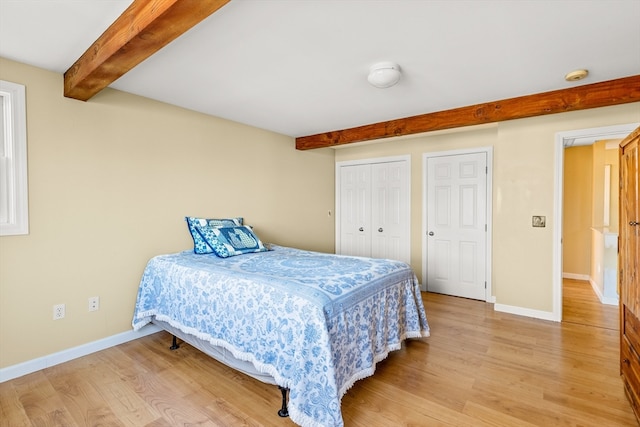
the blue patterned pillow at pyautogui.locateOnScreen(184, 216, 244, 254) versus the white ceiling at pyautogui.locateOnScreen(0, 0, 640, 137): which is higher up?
the white ceiling at pyautogui.locateOnScreen(0, 0, 640, 137)

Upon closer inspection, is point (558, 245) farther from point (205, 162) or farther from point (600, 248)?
point (205, 162)

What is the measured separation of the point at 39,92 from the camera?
2.32 meters

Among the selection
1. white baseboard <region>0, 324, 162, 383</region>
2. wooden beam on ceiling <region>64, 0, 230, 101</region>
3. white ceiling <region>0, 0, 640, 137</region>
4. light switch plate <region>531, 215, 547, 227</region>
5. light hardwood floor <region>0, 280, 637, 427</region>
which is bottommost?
light hardwood floor <region>0, 280, 637, 427</region>

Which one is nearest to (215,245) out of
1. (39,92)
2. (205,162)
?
(205,162)

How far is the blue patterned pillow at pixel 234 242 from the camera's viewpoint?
2875 mm

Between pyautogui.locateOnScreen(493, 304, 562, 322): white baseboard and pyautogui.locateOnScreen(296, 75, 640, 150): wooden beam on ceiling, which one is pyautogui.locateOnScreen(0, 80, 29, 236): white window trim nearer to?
pyautogui.locateOnScreen(296, 75, 640, 150): wooden beam on ceiling

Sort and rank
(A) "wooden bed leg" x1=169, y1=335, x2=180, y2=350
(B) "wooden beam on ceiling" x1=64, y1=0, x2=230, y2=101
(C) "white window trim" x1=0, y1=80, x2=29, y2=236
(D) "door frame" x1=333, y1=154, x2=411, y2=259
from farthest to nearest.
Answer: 1. (D) "door frame" x1=333, y1=154, x2=411, y2=259
2. (A) "wooden bed leg" x1=169, y1=335, x2=180, y2=350
3. (C) "white window trim" x1=0, y1=80, x2=29, y2=236
4. (B) "wooden beam on ceiling" x1=64, y1=0, x2=230, y2=101

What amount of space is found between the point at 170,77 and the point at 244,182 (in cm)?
155

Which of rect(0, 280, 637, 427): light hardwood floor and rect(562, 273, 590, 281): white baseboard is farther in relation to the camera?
rect(562, 273, 590, 281): white baseboard

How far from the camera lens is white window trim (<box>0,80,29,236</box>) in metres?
2.20

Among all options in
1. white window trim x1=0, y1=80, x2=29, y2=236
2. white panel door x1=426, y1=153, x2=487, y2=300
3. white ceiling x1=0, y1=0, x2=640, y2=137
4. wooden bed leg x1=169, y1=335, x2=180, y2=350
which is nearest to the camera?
white ceiling x1=0, y1=0, x2=640, y2=137

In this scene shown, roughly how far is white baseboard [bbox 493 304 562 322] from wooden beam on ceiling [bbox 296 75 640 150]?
2.04 m

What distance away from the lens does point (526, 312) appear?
11.0ft

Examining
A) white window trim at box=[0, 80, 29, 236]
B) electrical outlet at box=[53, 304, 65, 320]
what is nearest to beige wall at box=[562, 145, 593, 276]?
electrical outlet at box=[53, 304, 65, 320]
